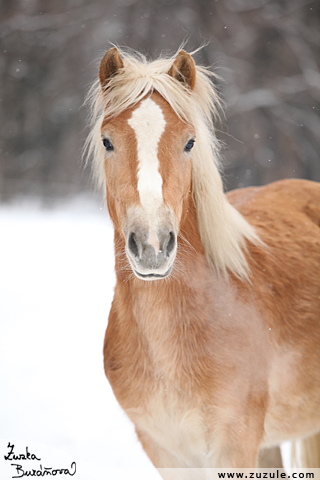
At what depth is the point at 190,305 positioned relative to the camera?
79 centimetres

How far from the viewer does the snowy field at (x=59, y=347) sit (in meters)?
1.20

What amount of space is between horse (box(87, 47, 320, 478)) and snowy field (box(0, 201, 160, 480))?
1.01ft

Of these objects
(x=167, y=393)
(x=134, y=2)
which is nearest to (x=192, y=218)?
(x=167, y=393)

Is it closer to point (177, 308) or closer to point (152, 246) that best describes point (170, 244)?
point (152, 246)

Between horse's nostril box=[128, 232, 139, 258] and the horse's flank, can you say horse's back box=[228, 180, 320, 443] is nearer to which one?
the horse's flank

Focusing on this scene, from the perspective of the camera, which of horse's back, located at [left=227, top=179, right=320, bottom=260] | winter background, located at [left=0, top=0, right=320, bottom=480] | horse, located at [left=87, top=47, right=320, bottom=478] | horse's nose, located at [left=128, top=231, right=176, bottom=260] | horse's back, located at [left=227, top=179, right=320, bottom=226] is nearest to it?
horse's nose, located at [left=128, top=231, right=176, bottom=260]

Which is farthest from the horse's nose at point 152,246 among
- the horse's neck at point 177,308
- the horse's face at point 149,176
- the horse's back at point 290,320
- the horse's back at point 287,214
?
the horse's back at point 287,214

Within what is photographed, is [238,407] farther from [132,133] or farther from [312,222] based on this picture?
[312,222]

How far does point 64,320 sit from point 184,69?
1076 millimetres

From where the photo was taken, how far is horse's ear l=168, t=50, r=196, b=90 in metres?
0.74

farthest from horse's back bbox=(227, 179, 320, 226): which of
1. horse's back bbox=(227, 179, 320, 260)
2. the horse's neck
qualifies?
the horse's neck

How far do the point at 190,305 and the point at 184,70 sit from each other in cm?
48
